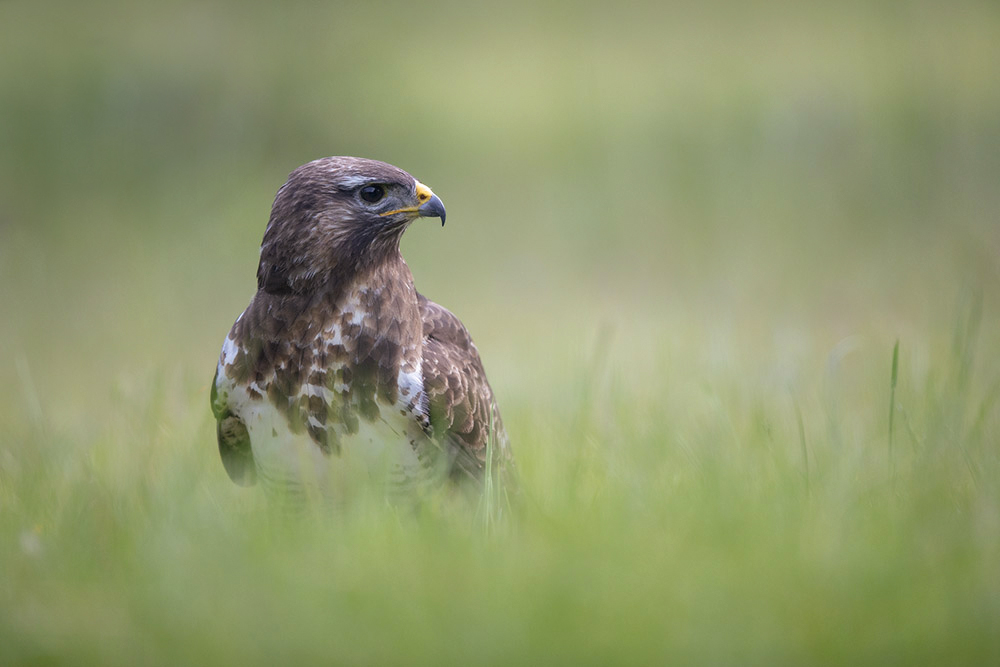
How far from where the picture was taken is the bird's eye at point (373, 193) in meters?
3.34

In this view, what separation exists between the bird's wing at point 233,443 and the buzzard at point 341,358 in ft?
0.04

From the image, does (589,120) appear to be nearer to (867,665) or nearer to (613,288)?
(613,288)

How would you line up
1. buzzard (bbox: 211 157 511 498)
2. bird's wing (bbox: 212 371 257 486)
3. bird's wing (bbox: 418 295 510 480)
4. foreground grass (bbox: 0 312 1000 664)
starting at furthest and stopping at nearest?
1. bird's wing (bbox: 212 371 257 486)
2. bird's wing (bbox: 418 295 510 480)
3. buzzard (bbox: 211 157 511 498)
4. foreground grass (bbox: 0 312 1000 664)

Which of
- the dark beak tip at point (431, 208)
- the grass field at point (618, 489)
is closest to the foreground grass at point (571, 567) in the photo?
the grass field at point (618, 489)

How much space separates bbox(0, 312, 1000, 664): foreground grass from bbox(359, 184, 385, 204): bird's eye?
1.19m

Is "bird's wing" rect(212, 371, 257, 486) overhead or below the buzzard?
below

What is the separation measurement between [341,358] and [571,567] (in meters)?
1.35

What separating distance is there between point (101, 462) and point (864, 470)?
2833 millimetres

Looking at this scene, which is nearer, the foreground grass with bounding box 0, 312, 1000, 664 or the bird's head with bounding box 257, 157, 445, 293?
the foreground grass with bounding box 0, 312, 1000, 664

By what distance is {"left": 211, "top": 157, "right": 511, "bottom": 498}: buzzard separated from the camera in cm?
316

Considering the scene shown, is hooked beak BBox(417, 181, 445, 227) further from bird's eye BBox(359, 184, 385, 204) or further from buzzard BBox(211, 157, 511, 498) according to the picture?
bird's eye BBox(359, 184, 385, 204)

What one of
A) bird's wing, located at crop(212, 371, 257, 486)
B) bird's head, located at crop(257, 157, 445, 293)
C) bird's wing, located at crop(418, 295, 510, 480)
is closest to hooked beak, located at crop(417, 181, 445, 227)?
bird's head, located at crop(257, 157, 445, 293)

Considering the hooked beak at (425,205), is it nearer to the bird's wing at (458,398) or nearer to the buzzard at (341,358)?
the buzzard at (341,358)

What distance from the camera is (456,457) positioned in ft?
11.4
